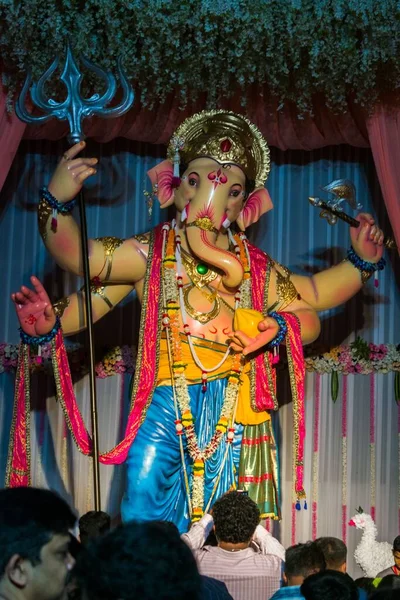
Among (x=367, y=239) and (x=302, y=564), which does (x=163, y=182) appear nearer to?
(x=367, y=239)

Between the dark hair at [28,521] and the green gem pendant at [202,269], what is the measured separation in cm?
354

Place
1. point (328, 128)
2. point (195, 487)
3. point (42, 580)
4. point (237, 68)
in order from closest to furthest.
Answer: point (42, 580)
point (195, 487)
point (237, 68)
point (328, 128)

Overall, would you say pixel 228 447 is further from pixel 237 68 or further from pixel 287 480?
pixel 237 68

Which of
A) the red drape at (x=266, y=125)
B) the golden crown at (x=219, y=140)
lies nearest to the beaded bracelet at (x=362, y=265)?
the red drape at (x=266, y=125)

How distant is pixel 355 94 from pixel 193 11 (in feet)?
3.71

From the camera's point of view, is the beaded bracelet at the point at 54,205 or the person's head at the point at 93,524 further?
the beaded bracelet at the point at 54,205

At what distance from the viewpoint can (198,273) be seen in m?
5.55

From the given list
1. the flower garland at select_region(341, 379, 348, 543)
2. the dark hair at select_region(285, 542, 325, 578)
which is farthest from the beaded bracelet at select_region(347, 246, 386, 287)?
the dark hair at select_region(285, 542, 325, 578)

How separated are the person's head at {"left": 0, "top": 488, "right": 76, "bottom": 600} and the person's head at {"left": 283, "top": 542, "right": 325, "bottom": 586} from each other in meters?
1.36

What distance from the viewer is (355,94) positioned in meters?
6.06

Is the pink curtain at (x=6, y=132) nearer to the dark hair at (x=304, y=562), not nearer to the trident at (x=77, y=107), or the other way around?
the trident at (x=77, y=107)

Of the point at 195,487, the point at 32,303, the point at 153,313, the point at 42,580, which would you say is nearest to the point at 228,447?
the point at 195,487

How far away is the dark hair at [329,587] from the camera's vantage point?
2.54 m

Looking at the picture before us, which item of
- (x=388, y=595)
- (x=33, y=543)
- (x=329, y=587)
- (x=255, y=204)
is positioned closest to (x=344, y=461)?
(x=255, y=204)
